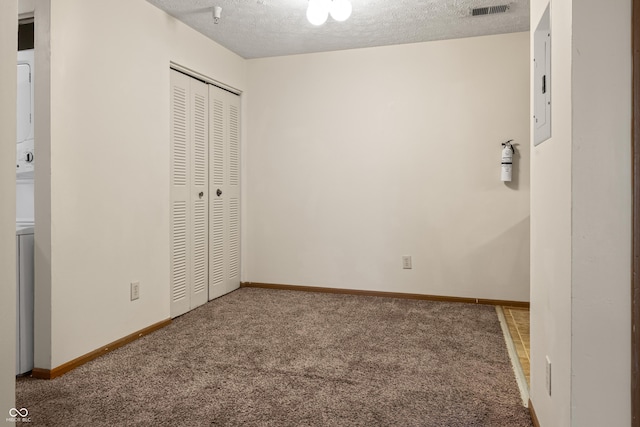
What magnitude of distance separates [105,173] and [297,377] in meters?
1.71

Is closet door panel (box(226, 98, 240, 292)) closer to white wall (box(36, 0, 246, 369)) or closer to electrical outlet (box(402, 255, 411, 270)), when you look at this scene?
white wall (box(36, 0, 246, 369))

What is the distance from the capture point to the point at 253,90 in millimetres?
4648

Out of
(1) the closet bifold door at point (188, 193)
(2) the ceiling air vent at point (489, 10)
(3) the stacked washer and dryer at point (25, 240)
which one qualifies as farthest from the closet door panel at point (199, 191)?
(2) the ceiling air vent at point (489, 10)

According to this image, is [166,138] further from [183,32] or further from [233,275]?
[233,275]

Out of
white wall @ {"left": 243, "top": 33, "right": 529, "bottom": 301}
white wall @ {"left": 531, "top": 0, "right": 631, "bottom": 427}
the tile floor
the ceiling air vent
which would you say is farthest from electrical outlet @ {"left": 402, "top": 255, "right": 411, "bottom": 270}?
white wall @ {"left": 531, "top": 0, "right": 631, "bottom": 427}

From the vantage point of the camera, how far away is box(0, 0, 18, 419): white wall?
1373 millimetres

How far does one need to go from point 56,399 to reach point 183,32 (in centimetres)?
275

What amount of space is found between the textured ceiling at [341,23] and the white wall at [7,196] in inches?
79.0

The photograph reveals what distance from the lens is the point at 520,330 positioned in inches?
128

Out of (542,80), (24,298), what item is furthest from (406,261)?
(24,298)

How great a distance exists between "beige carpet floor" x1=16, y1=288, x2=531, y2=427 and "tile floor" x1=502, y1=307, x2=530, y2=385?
93 mm

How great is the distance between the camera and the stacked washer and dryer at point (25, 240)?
7.90 feet

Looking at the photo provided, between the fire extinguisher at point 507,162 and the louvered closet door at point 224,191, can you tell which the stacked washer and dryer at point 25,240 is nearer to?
the louvered closet door at point 224,191

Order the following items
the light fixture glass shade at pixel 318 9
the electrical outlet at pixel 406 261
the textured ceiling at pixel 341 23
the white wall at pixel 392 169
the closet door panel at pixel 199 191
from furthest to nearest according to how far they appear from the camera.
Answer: the electrical outlet at pixel 406 261 < the white wall at pixel 392 169 < the closet door panel at pixel 199 191 < the textured ceiling at pixel 341 23 < the light fixture glass shade at pixel 318 9
